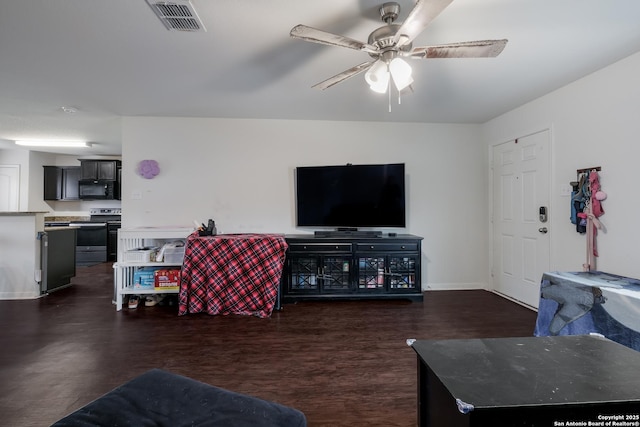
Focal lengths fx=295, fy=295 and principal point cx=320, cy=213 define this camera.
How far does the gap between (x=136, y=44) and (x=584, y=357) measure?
A: 122 inches

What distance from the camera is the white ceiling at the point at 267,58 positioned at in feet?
6.06

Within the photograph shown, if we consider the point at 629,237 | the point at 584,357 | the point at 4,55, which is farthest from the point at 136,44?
the point at 629,237

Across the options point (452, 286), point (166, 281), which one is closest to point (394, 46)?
point (166, 281)

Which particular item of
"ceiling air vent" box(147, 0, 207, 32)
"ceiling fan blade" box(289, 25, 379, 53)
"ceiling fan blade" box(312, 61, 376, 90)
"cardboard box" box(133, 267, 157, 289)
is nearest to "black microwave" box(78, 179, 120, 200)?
"cardboard box" box(133, 267, 157, 289)

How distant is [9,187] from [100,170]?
5.56ft

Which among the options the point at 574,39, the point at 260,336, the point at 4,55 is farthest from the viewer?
the point at 260,336

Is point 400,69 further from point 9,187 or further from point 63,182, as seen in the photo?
point 9,187

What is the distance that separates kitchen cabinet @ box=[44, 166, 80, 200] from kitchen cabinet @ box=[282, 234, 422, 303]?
5.71m

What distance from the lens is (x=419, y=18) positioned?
1498mm

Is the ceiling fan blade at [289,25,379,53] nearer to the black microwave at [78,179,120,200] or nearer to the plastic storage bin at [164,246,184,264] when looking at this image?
the plastic storage bin at [164,246,184,264]

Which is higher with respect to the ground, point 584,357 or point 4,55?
point 4,55

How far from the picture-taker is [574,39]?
7.02 ft

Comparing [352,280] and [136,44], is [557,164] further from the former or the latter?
[136,44]

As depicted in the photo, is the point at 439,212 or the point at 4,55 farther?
the point at 439,212
